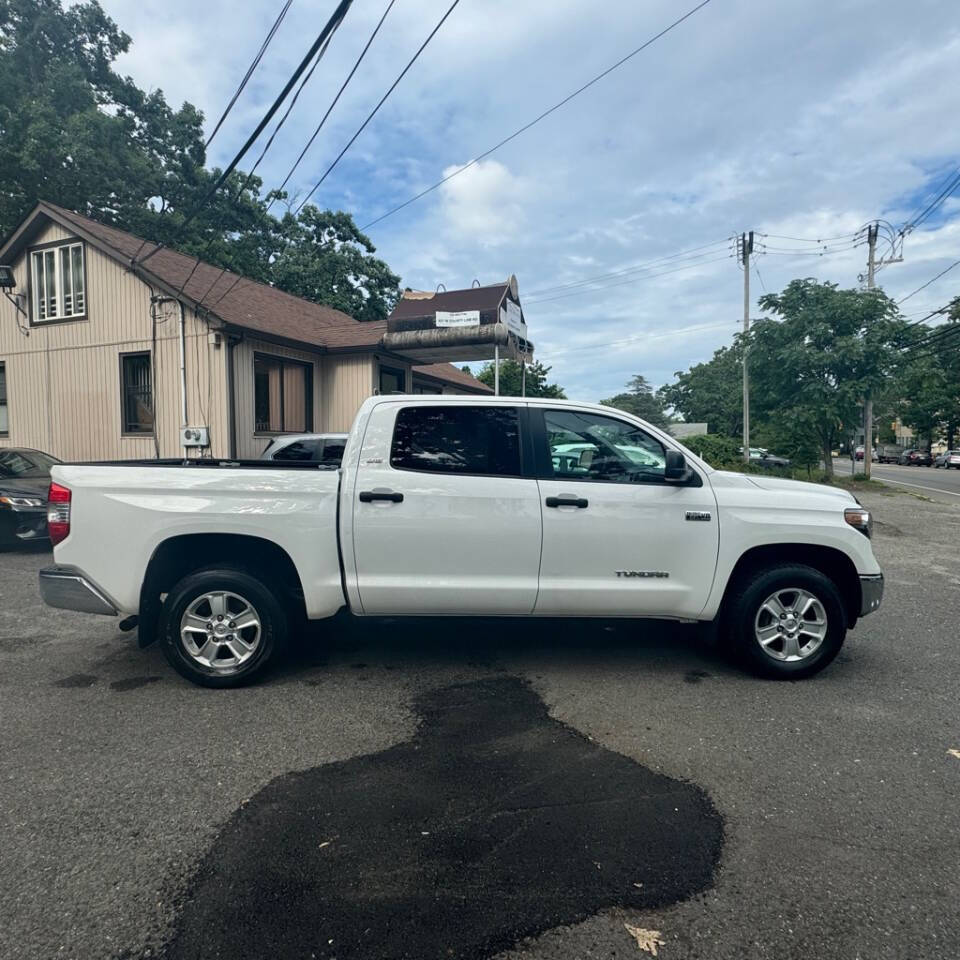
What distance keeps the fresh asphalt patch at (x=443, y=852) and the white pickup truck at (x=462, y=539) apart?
43.8 inches

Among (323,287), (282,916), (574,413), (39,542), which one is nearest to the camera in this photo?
(282,916)

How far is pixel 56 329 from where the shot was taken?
14633mm

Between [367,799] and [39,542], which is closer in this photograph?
[367,799]

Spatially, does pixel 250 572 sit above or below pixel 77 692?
above

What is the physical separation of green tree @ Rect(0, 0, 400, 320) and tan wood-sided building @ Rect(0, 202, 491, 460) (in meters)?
4.30

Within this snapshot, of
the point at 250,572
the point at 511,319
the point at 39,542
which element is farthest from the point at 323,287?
the point at 250,572

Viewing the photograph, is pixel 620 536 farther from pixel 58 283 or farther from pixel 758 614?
pixel 58 283

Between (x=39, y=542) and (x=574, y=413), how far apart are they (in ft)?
26.9

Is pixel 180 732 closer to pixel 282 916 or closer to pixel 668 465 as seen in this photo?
pixel 282 916

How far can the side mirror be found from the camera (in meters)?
4.02

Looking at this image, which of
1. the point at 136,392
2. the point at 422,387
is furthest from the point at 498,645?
the point at 422,387

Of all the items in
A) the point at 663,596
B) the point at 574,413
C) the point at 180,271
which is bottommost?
the point at 663,596

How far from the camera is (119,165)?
21.9 m

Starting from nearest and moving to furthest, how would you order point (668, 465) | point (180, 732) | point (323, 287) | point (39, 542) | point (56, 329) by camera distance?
1. point (180, 732)
2. point (668, 465)
3. point (39, 542)
4. point (56, 329)
5. point (323, 287)
